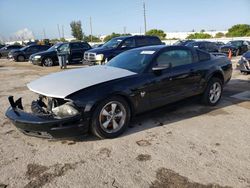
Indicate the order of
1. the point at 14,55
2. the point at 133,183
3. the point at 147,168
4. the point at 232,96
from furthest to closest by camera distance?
the point at 14,55
the point at 232,96
the point at 147,168
the point at 133,183

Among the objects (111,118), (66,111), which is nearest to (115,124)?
(111,118)

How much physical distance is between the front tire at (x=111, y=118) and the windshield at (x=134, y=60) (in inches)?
30.8

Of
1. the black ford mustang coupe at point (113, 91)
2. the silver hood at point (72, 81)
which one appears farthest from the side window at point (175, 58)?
the silver hood at point (72, 81)

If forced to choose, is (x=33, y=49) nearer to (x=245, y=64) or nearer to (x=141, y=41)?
(x=141, y=41)

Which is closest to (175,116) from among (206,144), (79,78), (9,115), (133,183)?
(206,144)

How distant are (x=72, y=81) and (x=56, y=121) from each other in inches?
32.4

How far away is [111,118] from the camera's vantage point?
4.19m

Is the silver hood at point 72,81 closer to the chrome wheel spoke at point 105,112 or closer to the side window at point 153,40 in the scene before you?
the chrome wheel spoke at point 105,112

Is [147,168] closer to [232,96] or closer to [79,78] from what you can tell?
[79,78]

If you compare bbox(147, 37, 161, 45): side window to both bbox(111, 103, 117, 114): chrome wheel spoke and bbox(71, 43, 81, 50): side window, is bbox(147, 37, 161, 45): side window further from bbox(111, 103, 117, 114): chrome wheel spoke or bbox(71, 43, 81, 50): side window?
bbox(111, 103, 117, 114): chrome wheel spoke

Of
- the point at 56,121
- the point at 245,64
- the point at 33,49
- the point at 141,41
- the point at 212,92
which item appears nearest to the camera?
the point at 56,121

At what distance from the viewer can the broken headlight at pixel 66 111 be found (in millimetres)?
3798

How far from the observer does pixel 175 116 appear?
5.29m

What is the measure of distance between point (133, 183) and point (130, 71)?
7.29 ft
